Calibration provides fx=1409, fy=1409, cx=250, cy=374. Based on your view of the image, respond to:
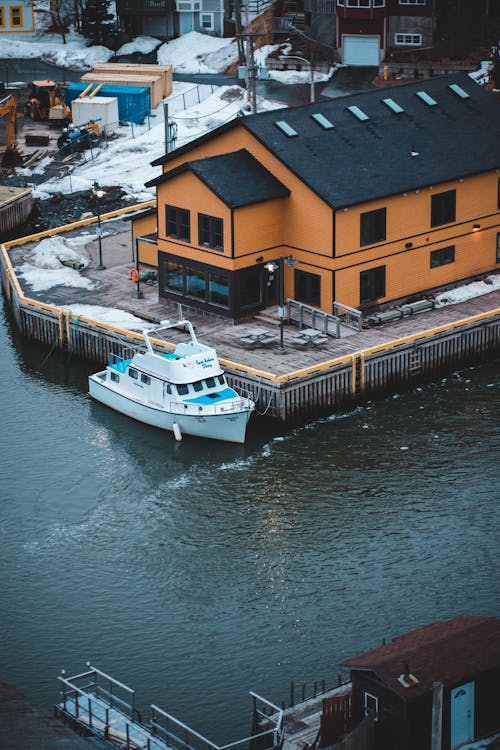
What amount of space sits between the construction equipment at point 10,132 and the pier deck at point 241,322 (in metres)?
19.5

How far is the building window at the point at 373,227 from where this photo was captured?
6072 centimetres

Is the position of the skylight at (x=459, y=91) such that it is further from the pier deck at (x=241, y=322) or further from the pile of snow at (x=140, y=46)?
the pile of snow at (x=140, y=46)

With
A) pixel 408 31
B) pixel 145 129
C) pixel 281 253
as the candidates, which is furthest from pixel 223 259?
pixel 408 31

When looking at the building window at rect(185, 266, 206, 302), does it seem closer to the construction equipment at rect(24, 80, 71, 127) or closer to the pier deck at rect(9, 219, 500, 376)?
the pier deck at rect(9, 219, 500, 376)

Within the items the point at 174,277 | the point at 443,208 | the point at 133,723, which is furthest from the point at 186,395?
the point at 133,723

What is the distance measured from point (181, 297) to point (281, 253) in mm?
4999

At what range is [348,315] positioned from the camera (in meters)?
60.6

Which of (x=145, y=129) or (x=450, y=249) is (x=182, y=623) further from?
(x=145, y=129)

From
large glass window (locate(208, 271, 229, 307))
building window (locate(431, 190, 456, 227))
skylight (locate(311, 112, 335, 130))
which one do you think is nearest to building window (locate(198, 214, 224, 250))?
large glass window (locate(208, 271, 229, 307))

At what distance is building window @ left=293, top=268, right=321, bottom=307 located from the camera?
60.8 metres

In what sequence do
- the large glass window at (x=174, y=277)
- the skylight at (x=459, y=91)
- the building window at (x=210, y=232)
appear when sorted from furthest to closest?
the skylight at (x=459, y=91), the large glass window at (x=174, y=277), the building window at (x=210, y=232)

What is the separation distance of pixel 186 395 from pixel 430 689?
2450cm

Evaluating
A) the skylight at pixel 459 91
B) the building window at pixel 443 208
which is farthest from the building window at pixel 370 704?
the skylight at pixel 459 91

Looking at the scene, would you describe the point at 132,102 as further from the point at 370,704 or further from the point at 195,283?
the point at 370,704
